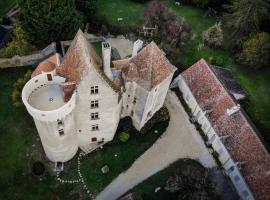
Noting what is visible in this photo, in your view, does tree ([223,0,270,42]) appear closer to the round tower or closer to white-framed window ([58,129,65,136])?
the round tower

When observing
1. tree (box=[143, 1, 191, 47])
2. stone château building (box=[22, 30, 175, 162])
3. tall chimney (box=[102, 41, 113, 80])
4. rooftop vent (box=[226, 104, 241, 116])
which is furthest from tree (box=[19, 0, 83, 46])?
rooftop vent (box=[226, 104, 241, 116])

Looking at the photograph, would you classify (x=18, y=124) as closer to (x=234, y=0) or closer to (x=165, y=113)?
(x=165, y=113)

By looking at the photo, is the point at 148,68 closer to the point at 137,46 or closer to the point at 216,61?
the point at 137,46

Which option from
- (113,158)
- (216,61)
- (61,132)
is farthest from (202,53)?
(61,132)

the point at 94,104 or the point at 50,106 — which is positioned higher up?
the point at 50,106

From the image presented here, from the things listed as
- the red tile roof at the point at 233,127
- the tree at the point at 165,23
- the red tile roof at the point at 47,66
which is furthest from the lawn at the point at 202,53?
the red tile roof at the point at 47,66
